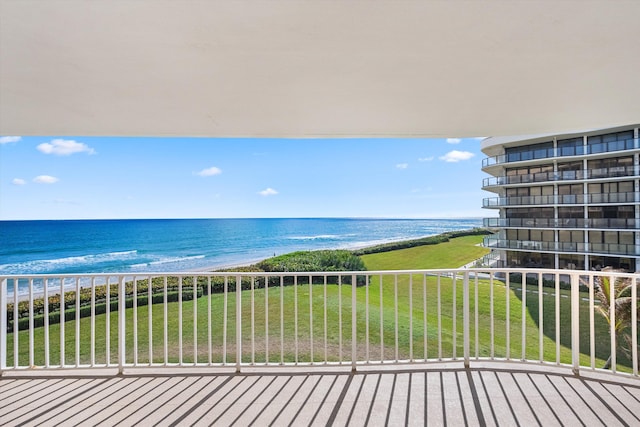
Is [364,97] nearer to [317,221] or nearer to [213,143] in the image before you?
[213,143]

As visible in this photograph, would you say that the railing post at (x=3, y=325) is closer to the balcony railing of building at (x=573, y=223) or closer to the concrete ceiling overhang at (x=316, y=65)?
the concrete ceiling overhang at (x=316, y=65)

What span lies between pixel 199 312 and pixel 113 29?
7709mm

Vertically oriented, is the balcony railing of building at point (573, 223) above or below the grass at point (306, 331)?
above

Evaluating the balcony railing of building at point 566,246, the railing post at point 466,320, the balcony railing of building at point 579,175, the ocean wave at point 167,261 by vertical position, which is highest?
the balcony railing of building at point 579,175

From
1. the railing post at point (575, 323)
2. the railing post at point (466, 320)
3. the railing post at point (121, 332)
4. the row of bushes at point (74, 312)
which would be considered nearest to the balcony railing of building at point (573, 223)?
the railing post at point (575, 323)

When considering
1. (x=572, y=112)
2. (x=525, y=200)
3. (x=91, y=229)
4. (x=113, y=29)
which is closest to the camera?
(x=113, y=29)

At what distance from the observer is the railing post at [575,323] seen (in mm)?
2348

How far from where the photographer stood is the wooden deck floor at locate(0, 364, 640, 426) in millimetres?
1855

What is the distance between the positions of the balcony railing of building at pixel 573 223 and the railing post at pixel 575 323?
11.5m

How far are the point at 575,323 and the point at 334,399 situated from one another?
1.95m

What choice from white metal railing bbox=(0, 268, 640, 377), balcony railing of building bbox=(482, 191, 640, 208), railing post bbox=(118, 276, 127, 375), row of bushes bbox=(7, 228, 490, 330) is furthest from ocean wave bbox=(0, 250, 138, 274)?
balcony railing of building bbox=(482, 191, 640, 208)

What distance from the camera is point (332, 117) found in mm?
2424

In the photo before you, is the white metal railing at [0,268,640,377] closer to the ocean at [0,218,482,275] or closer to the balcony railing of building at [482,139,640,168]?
the balcony railing of building at [482,139,640,168]

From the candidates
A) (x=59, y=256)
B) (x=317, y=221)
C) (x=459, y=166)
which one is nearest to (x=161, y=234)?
(x=59, y=256)
